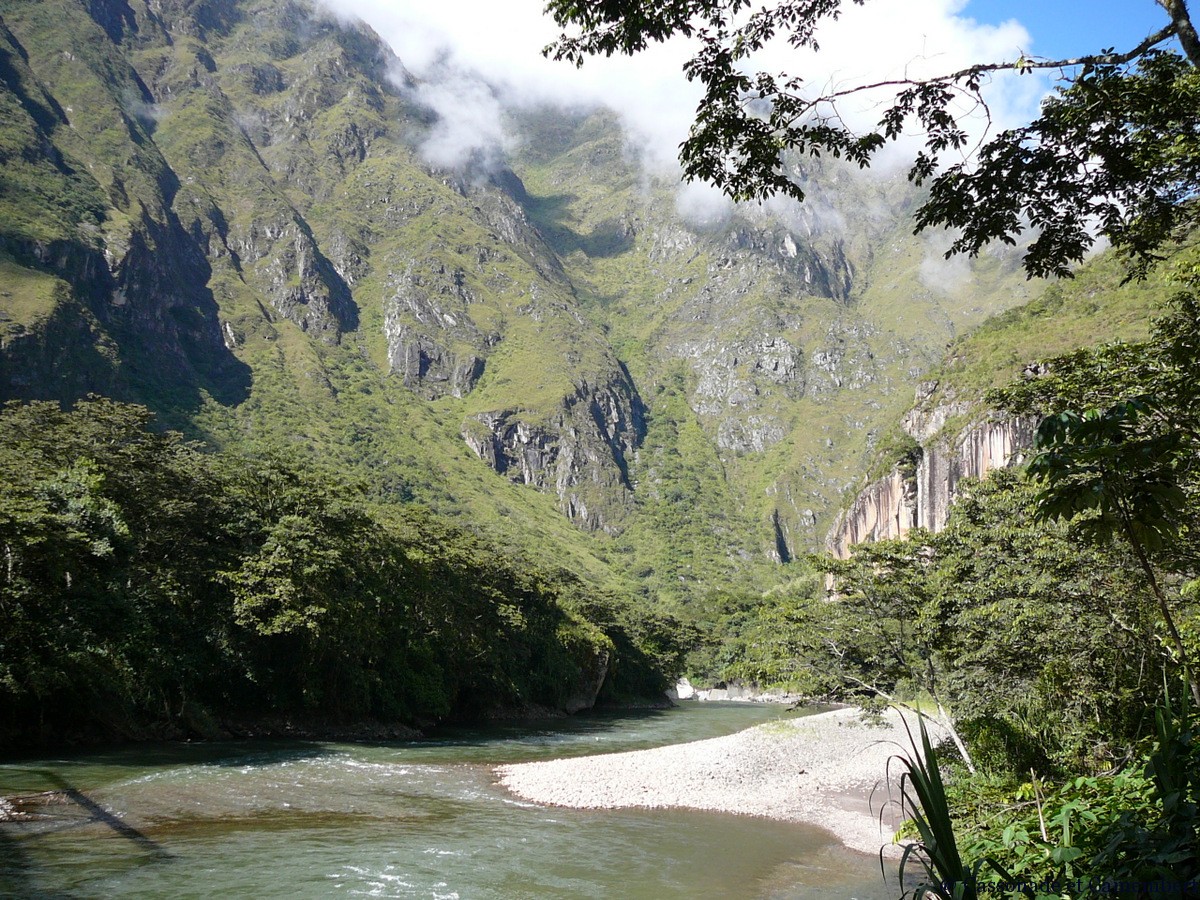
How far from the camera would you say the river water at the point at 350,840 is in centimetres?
1516

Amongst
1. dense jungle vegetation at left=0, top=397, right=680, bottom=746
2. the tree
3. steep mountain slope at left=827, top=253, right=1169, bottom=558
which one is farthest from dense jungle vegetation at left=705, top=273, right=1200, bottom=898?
steep mountain slope at left=827, top=253, right=1169, bottom=558

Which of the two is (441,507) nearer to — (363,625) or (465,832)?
(363,625)

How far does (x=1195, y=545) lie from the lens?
12359mm

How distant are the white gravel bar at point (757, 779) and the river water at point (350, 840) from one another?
1.35 m

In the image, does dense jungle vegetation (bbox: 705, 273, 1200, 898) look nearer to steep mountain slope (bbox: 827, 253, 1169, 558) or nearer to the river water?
the river water

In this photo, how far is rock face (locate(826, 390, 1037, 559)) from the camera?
312ft

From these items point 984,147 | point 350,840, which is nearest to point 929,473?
point 350,840

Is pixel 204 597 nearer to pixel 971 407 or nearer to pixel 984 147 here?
pixel 984 147

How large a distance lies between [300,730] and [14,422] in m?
19.0

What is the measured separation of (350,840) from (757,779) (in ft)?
54.0

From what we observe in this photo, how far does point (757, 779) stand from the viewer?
29.6 metres

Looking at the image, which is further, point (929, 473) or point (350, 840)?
point (929, 473)

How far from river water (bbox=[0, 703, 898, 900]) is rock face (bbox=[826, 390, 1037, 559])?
67.3m

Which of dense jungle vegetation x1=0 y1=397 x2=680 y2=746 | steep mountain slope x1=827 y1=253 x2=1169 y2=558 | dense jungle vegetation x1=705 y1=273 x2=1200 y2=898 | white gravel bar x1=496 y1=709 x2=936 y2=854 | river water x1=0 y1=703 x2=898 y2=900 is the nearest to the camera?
dense jungle vegetation x1=705 y1=273 x2=1200 y2=898
